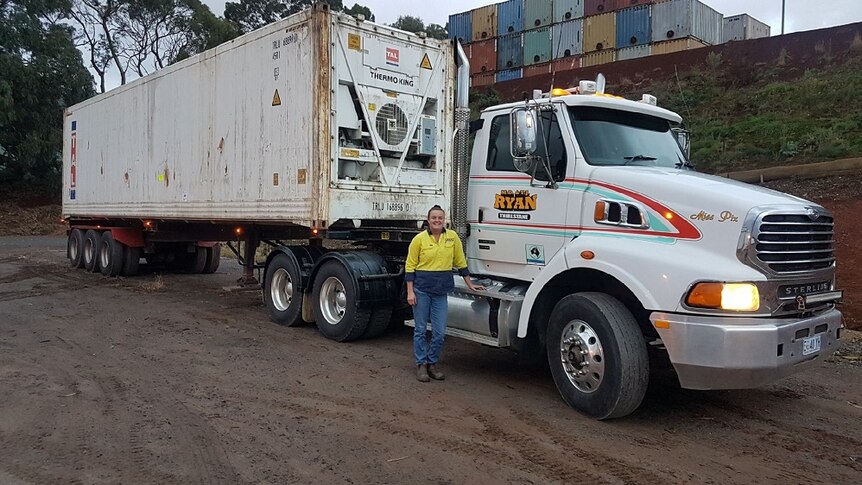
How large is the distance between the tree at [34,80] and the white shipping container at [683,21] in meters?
27.4

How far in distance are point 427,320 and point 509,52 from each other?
3069cm

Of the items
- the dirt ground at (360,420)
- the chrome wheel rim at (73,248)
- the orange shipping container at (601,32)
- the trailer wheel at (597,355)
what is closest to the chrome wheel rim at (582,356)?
the trailer wheel at (597,355)

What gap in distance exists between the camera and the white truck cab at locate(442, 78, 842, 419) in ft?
15.3

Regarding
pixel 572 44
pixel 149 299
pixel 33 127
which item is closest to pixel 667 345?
pixel 149 299

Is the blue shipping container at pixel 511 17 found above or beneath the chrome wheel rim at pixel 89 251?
above

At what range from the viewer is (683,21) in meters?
29.6

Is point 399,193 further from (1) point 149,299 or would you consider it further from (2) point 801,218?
(1) point 149,299

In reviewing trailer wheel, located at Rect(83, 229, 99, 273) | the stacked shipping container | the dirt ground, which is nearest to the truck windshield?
the dirt ground

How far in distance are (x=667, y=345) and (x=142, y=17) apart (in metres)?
44.3

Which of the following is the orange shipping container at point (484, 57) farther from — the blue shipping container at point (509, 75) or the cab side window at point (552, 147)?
the cab side window at point (552, 147)

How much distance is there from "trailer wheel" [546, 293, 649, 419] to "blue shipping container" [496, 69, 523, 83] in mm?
29911

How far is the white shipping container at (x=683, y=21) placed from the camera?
29.4m

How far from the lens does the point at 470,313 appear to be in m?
6.57

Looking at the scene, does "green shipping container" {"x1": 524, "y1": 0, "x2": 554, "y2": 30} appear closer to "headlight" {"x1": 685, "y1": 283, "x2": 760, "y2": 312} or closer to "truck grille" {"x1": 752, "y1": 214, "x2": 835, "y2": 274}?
"truck grille" {"x1": 752, "y1": 214, "x2": 835, "y2": 274}
